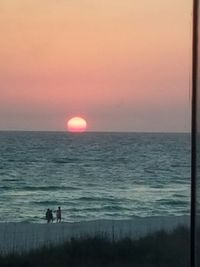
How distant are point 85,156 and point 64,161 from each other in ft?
3.21

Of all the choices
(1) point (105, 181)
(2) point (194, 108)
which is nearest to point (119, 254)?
(2) point (194, 108)

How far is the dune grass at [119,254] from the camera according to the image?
1.55 meters

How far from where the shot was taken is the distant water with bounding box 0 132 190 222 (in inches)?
88.3

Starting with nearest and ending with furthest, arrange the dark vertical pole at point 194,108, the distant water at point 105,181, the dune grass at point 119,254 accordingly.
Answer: the dark vertical pole at point 194,108 < the dune grass at point 119,254 < the distant water at point 105,181

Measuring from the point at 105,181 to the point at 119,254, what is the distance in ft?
19.5

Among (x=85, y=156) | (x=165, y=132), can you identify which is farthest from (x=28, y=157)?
(x=165, y=132)

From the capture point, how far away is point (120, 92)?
2.32 m

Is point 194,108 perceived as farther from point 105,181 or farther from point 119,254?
point 105,181

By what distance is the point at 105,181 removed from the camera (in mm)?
7727

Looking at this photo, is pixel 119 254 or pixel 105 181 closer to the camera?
pixel 119 254

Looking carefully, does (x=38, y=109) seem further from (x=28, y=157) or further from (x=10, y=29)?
(x=28, y=157)

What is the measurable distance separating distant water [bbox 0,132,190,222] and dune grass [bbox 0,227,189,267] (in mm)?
97

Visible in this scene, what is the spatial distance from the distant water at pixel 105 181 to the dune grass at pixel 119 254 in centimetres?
10

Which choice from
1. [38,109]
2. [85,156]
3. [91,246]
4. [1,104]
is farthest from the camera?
[85,156]
